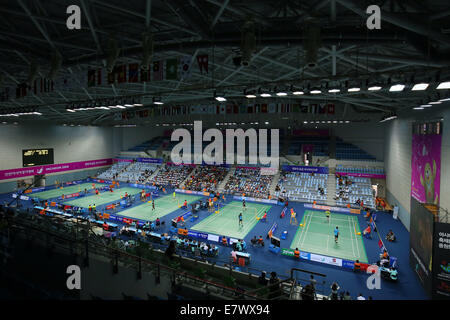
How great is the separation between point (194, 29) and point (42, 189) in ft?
135

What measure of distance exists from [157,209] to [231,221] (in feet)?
30.3

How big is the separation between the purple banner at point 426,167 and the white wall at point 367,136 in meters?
19.9

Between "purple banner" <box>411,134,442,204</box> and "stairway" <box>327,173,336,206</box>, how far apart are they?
36.3 feet

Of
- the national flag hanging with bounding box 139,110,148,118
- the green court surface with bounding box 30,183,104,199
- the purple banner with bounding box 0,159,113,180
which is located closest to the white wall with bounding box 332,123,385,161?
the national flag hanging with bounding box 139,110,148,118

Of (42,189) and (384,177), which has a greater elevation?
(384,177)

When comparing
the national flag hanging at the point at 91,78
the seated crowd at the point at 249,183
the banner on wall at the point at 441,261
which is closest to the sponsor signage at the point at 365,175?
the seated crowd at the point at 249,183

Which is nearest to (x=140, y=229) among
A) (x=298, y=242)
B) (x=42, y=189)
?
(x=298, y=242)

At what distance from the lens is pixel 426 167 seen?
17000 millimetres

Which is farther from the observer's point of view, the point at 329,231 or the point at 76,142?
the point at 76,142

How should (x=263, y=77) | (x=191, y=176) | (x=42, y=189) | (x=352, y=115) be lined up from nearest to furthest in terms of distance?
(x=263, y=77), (x=352, y=115), (x=42, y=189), (x=191, y=176)

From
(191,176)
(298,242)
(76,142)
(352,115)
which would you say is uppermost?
(352,115)

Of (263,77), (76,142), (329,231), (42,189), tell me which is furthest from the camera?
(76,142)

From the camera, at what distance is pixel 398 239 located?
20.7m
